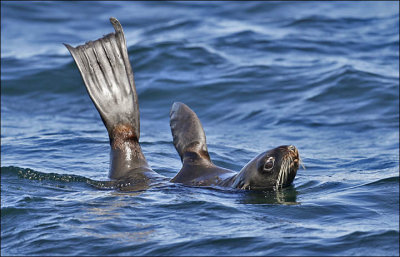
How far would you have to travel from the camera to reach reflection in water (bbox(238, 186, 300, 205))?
573cm

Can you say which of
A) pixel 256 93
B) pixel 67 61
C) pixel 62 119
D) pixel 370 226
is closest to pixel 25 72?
pixel 67 61

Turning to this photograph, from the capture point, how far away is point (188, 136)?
264 inches

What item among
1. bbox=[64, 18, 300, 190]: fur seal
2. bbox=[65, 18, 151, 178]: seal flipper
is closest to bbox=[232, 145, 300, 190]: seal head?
bbox=[64, 18, 300, 190]: fur seal

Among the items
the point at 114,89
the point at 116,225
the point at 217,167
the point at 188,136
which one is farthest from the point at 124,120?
the point at 116,225

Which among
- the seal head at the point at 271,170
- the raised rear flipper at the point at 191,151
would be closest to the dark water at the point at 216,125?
the seal head at the point at 271,170

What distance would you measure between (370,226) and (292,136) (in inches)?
193

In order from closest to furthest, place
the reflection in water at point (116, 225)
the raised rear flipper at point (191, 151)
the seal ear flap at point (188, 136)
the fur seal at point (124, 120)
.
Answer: the reflection in water at point (116, 225) → the raised rear flipper at point (191, 151) → the fur seal at point (124, 120) → the seal ear flap at point (188, 136)

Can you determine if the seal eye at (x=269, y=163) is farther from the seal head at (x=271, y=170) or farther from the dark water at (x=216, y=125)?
the dark water at (x=216, y=125)

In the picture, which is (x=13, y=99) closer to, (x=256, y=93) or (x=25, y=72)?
(x=25, y=72)

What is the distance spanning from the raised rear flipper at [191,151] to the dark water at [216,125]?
234 mm

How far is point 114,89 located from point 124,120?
0.32 metres

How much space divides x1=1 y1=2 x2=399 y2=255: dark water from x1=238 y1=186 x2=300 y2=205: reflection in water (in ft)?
0.07

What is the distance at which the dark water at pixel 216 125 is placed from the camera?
16.0 ft

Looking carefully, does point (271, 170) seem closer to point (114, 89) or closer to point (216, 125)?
point (114, 89)
